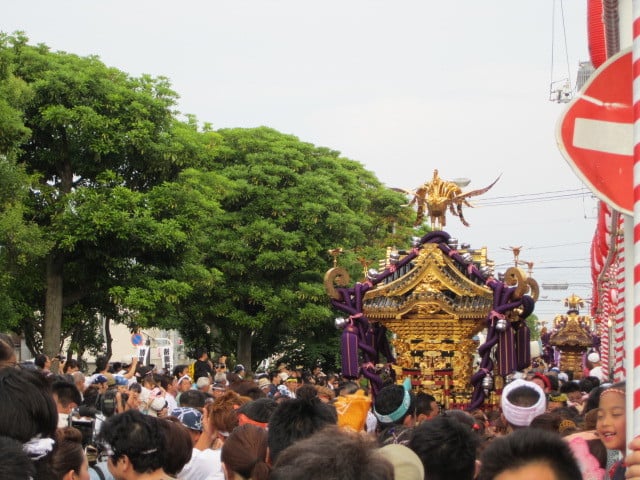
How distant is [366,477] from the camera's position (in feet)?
11.3

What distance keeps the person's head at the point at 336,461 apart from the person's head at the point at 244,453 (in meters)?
2.65

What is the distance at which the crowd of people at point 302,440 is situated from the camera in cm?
425

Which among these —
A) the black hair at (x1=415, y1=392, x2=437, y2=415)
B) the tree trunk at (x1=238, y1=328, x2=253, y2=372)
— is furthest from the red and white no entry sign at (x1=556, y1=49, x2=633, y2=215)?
the tree trunk at (x1=238, y1=328, x2=253, y2=372)

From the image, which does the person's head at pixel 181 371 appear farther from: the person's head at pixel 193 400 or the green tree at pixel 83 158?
the green tree at pixel 83 158

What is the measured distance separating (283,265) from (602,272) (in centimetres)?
1766

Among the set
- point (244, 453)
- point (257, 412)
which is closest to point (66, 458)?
point (244, 453)

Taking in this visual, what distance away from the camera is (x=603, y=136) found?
498cm

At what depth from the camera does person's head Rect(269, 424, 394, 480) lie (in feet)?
11.3

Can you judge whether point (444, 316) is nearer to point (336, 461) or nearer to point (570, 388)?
point (570, 388)

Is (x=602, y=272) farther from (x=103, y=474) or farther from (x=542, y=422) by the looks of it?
(x=103, y=474)

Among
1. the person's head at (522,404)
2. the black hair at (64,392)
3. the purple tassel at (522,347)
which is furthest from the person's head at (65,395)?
the purple tassel at (522,347)

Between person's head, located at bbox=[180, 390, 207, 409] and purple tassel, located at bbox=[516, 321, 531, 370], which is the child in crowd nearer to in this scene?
person's head, located at bbox=[180, 390, 207, 409]

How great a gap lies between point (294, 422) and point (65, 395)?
399 centimetres

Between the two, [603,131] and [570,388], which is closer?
[603,131]
